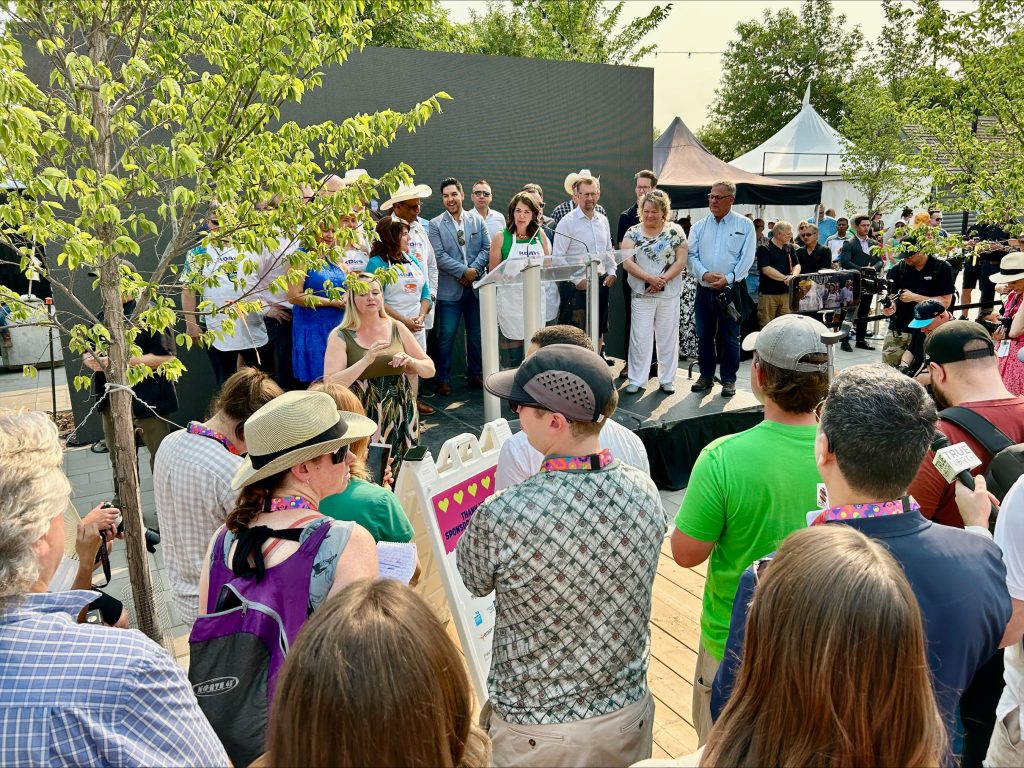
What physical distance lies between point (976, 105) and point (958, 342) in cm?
412

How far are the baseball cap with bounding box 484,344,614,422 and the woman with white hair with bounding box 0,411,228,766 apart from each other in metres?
1.03

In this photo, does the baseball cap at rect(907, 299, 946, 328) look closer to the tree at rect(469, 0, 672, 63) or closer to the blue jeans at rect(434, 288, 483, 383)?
the blue jeans at rect(434, 288, 483, 383)

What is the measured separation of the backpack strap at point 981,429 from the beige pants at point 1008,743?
2.92 feet

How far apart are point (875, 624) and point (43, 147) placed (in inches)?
110

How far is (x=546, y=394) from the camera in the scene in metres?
1.90

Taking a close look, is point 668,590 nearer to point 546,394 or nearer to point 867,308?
point 546,394

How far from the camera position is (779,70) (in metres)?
38.4

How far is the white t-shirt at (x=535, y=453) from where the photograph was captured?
286 cm

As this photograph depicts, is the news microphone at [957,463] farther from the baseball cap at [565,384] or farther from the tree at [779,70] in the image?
the tree at [779,70]

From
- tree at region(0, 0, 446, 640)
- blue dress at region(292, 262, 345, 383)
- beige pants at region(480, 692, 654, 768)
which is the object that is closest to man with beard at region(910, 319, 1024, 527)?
beige pants at region(480, 692, 654, 768)

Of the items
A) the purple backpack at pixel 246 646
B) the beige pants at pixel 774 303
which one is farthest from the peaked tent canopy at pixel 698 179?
the purple backpack at pixel 246 646

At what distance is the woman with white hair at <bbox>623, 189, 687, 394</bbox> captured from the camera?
21.1 ft

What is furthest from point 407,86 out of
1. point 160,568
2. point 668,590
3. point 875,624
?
point 875,624

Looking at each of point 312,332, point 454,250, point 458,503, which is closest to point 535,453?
point 458,503
